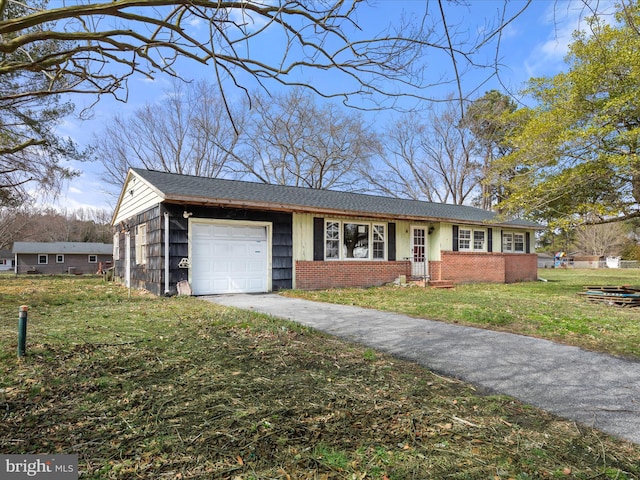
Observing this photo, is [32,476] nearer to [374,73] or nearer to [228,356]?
[228,356]

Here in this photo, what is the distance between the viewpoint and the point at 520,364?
4.38 metres

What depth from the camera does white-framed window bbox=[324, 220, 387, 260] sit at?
13.4 meters

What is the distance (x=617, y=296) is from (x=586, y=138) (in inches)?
184

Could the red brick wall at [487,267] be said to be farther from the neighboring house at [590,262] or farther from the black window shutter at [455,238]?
the neighboring house at [590,262]

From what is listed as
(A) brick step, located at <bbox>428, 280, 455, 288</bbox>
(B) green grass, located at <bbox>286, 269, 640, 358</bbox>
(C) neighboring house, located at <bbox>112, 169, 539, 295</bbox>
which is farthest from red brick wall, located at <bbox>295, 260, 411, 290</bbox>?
(B) green grass, located at <bbox>286, 269, 640, 358</bbox>

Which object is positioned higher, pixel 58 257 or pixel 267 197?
pixel 267 197

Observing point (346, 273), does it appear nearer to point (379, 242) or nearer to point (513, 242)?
point (379, 242)

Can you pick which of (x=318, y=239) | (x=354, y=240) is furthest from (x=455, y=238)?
(x=318, y=239)

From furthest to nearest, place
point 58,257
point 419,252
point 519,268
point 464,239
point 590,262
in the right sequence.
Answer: point 590,262 < point 58,257 < point 519,268 < point 464,239 < point 419,252

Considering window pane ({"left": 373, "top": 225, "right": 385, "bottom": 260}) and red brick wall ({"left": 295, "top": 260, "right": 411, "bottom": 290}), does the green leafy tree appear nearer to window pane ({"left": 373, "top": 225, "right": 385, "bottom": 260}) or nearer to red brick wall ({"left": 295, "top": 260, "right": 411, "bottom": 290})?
window pane ({"left": 373, "top": 225, "right": 385, "bottom": 260})

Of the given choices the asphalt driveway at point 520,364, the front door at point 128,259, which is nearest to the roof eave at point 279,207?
the asphalt driveway at point 520,364

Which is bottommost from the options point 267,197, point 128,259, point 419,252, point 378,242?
point 128,259

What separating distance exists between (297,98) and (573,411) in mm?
25342

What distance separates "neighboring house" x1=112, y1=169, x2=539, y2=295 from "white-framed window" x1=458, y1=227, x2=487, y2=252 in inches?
2.6
